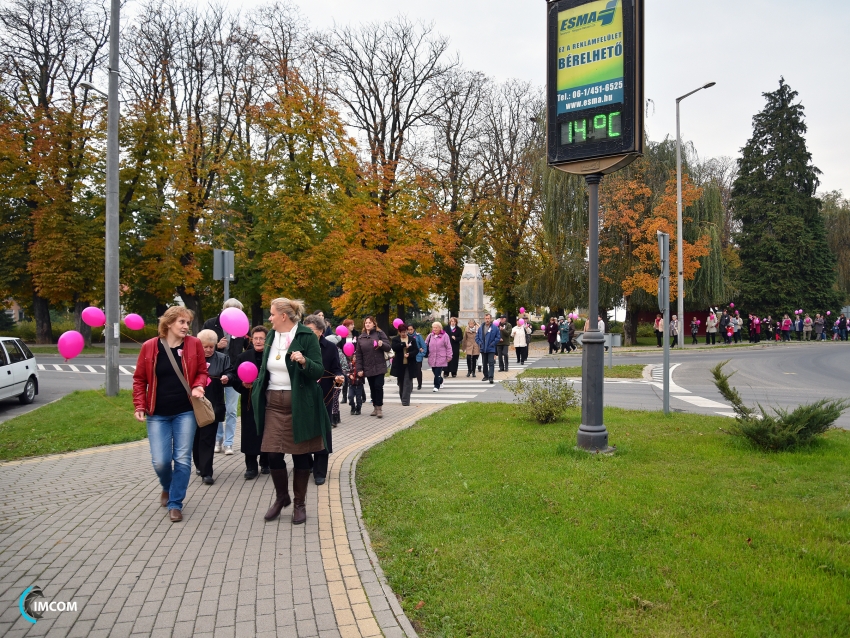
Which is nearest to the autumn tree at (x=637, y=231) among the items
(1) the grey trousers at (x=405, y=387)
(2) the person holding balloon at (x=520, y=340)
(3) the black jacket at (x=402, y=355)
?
(2) the person holding balloon at (x=520, y=340)

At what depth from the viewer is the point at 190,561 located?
4832mm

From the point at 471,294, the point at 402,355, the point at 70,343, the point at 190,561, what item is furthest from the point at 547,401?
the point at 471,294

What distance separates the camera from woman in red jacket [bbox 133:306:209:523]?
19.2 feet

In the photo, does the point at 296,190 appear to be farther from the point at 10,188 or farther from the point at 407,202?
the point at 10,188

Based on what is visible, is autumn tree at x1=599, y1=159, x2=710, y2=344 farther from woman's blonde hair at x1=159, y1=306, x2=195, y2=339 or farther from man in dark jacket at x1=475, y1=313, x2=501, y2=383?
woman's blonde hair at x1=159, y1=306, x2=195, y2=339

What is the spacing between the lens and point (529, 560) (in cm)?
450

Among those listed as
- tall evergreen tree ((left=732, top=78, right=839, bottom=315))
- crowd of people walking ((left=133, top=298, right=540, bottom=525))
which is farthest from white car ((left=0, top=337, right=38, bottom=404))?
tall evergreen tree ((left=732, top=78, right=839, bottom=315))

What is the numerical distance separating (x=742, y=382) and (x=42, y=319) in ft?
109

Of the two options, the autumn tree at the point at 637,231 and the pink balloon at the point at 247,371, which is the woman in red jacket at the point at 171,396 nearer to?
the pink balloon at the point at 247,371

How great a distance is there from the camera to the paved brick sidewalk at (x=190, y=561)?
385 cm

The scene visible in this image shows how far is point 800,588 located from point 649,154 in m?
33.4

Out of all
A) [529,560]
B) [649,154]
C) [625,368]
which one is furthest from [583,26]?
[649,154]

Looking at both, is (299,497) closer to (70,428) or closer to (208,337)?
(208,337)

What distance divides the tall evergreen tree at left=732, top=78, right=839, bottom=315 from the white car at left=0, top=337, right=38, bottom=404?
43.6 metres
